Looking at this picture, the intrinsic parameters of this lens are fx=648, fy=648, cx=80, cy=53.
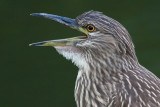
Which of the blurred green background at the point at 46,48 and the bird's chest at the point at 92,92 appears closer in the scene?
the bird's chest at the point at 92,92

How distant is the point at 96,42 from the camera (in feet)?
20.5

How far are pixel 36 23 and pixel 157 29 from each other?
6.25 feet

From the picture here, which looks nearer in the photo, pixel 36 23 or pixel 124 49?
pixel 124 49

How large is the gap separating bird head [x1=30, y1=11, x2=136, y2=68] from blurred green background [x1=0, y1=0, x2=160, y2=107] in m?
3.42

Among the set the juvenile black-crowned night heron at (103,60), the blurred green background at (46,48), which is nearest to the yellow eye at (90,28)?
the juvenile black-crowned night heron at (103,60)

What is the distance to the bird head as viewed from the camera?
6.21 m

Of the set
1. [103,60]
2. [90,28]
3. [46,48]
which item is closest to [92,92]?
[103,60]

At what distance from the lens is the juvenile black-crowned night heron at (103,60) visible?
6161mm

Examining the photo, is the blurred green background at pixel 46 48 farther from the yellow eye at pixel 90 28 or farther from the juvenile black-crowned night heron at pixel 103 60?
the yellow eye at pixel 90 28

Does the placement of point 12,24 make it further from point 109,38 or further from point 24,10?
point 109,38

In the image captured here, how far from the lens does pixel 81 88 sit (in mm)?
6426

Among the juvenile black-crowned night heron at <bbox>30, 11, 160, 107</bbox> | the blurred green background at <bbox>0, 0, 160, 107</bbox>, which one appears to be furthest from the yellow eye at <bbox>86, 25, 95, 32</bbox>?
the blurred green background at <bbox>0, 0, 160, 107</bbox>

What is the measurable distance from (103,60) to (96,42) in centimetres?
19

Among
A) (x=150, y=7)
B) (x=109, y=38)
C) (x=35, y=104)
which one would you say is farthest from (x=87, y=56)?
(x=150, y=7)
